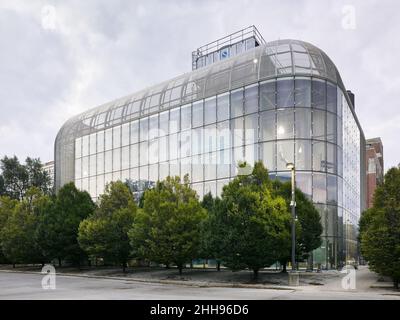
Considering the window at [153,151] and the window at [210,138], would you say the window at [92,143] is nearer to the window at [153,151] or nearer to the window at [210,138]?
the window at [153,151]

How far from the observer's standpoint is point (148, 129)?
5178 centimetres

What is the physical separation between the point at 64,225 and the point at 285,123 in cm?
2467

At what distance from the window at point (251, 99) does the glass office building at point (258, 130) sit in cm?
11

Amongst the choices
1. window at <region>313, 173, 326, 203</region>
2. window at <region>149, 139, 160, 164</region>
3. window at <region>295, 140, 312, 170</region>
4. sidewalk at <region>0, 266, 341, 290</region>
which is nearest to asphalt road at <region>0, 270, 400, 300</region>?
sidewalk at <region>0, 266, 341, 290</region>

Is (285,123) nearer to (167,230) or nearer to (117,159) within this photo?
(167,230)

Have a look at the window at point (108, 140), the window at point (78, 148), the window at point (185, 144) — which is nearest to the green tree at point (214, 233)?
the window at point (185, 144)

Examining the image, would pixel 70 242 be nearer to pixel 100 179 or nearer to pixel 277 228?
pixel 100 179

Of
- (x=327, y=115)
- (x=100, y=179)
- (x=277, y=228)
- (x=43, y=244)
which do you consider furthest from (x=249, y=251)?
(x=100, y=179)

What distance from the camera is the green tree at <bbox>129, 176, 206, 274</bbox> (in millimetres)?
32531

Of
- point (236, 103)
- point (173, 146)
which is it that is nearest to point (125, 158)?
point (173, 146)

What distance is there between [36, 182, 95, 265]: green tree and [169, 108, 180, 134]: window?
12.4 metres

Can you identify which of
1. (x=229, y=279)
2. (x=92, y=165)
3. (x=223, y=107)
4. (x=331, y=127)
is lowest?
(x=229, y=279)

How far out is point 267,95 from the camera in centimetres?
4091
